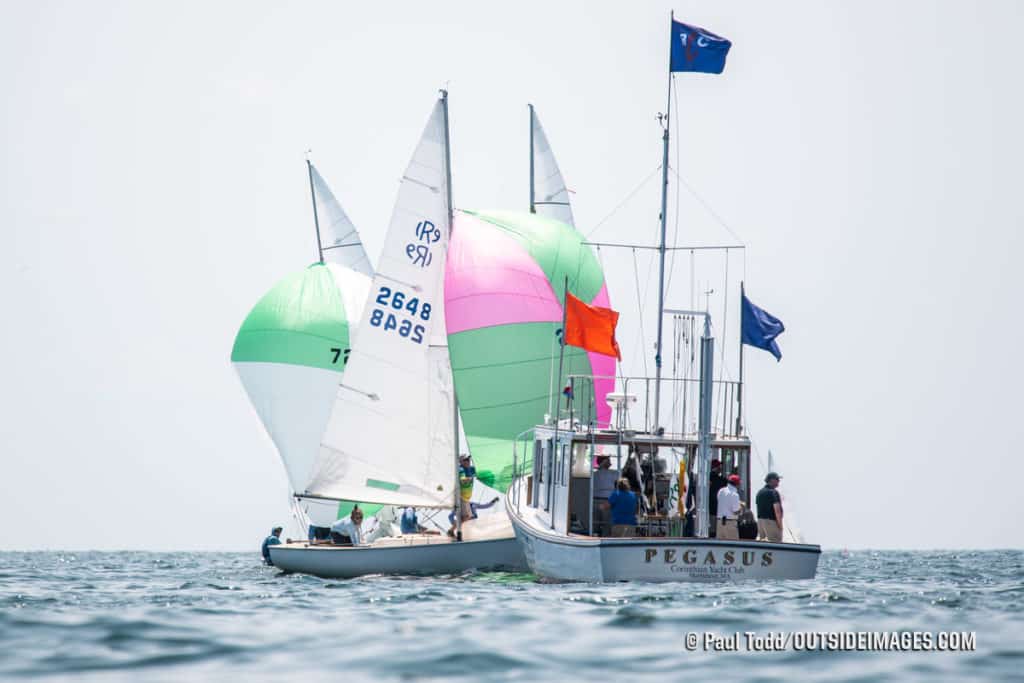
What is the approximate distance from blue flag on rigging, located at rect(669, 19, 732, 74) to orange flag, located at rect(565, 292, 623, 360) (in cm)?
778

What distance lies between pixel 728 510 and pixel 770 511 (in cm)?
70

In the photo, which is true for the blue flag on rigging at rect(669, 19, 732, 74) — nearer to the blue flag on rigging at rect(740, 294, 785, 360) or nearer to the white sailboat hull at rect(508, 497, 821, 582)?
the blue flag on rigging at rect(740, 294, 785, 360)

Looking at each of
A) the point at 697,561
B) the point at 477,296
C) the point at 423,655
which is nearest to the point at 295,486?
the point at 477,296

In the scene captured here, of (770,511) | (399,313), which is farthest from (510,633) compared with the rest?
(399,313)

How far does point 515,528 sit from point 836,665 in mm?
16102

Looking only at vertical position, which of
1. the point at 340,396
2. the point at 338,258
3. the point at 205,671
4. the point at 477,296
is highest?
the point at 338,258

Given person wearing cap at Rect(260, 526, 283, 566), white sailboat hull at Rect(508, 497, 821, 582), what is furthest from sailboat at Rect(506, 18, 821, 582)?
person wearing cap at Rect(260, 526, 283, 566)

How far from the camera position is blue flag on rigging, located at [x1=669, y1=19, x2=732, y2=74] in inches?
1202

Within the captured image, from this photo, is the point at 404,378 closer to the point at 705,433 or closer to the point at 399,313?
the point at 399,313

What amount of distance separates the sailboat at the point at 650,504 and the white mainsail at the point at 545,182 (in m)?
11.3

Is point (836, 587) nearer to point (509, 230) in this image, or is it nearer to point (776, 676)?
point (776, 676)

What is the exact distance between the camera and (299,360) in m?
40.6

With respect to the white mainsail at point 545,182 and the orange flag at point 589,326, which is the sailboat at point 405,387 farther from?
the white mainsail at point 545,182

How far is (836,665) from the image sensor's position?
12.5m
